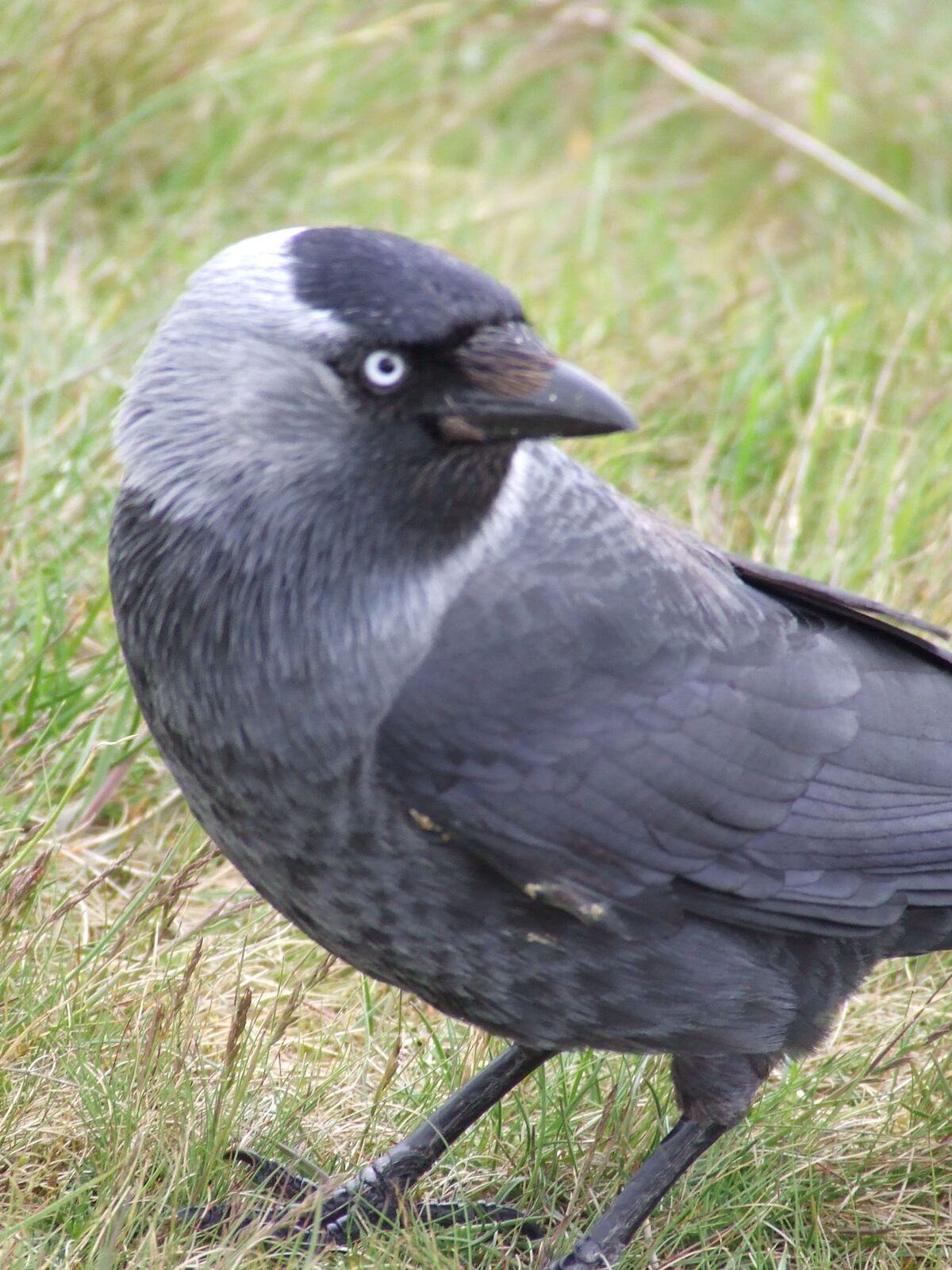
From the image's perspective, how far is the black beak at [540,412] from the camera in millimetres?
2758

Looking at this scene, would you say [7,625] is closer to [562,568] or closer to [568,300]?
[562,568]

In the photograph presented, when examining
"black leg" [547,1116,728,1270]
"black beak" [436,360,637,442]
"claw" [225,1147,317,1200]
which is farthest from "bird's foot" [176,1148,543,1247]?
"black beak" [436,360,637,442]

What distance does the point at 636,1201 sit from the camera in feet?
10.6

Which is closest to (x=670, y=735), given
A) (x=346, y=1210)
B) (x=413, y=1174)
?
(x=413, y=1174)

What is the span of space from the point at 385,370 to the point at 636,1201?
1.61m

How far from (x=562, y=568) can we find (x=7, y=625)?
1660 millimetres

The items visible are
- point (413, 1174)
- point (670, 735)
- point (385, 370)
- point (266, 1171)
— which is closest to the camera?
point (385, 370)

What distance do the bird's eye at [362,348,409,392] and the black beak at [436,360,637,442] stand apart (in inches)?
3.4

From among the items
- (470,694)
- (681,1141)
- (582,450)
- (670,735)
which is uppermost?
(470,694)

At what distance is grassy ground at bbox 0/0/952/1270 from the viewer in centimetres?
322

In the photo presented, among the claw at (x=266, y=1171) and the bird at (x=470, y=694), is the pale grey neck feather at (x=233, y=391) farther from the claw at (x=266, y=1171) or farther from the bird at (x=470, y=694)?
the claw at (x=266, y=1171)

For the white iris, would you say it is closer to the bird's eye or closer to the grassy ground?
the bird's eye

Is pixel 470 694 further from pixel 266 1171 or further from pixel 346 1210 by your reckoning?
pixel 346 1210

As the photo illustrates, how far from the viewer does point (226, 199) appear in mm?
5980
